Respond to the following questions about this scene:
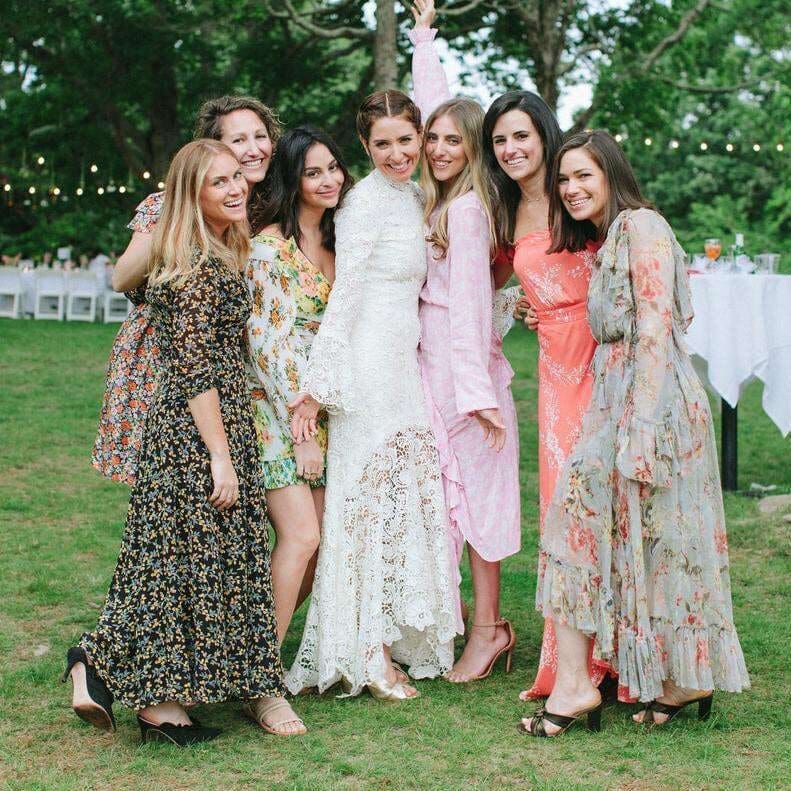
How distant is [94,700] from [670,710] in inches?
74.5

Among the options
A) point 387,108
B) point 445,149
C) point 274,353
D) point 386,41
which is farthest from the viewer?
point 386,41

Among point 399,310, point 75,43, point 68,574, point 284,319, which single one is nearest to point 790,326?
point 399,310

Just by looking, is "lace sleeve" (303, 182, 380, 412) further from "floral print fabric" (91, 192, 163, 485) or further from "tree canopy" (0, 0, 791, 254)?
"tree canopy" (0, 0, 791, 254)

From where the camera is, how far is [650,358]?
142 inches

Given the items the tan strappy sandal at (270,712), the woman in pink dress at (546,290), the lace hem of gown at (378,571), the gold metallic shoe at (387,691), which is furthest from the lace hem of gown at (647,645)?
the tan strappy sandal at (270,712)

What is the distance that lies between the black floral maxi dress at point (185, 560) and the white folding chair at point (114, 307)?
665 inches

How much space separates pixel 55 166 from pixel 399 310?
72.0 ft

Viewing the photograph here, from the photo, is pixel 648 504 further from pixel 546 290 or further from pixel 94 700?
pixel 94 700

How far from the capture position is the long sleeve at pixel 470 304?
421cm

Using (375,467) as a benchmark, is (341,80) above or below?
above

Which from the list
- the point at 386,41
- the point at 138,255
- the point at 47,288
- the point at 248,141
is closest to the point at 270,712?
the point at 138,255

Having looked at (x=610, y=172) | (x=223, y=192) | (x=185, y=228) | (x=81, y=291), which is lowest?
(x=185, y=228)

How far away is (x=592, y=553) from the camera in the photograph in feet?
12.2

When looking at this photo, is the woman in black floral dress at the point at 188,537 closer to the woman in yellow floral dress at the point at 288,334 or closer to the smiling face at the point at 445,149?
the woman in yellow floral dress at the point at 288,334
